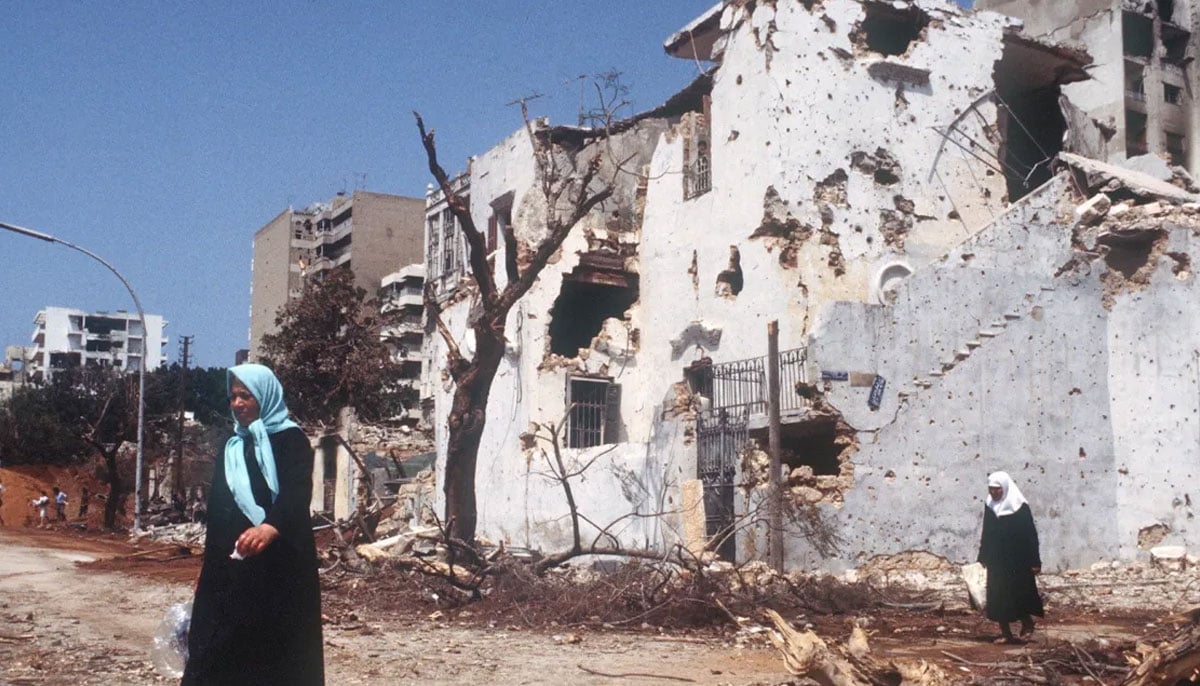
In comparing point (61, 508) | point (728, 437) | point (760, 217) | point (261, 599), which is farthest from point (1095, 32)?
point (261, 599)

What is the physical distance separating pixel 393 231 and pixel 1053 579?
5462 cm

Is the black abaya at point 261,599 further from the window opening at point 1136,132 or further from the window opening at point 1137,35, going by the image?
the window opening at point 1137,35

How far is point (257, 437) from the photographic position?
500 centimetres

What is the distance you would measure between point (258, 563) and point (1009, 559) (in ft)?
24.5

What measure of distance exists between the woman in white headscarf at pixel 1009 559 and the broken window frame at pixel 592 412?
13.5 m

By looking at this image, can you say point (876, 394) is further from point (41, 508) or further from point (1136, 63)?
point (41, 508)

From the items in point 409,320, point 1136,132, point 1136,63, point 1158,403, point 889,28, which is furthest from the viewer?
point 409,320

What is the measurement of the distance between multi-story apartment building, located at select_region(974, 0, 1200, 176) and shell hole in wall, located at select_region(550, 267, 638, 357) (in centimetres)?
2702

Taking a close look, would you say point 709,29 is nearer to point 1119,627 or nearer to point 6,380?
point 1119,627

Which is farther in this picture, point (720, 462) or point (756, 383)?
point (756, 383)

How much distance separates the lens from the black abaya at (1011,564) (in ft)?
32.6

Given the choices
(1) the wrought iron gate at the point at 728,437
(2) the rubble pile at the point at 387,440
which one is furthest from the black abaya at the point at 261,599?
(2) the rubble pile at the point at 387,440

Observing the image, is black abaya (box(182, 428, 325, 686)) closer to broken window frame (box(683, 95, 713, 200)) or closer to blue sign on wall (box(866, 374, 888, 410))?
blue sign on wall (box(866, 374, 888, 410))

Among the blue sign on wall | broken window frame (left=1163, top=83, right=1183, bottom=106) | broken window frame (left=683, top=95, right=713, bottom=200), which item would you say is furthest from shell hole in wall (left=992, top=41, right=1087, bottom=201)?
broken window frame (left=1163, top=83, right=1183, bottom=106)
